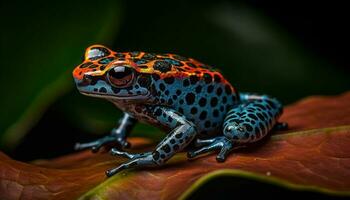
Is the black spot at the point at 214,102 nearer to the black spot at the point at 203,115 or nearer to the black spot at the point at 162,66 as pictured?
the black spot at the point at 203,115

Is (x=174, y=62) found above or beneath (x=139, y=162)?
above

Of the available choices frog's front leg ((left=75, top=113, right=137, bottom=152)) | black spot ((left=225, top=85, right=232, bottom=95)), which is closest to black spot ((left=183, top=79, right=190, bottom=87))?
black spot ((left=225, top=85, right=232, bottom=95))

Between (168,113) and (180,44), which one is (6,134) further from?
(180,44)

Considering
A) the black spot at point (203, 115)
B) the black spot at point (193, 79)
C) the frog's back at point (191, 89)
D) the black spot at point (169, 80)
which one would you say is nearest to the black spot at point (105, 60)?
the frog's back at point (191, 89)

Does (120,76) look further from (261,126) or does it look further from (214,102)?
(261,126)

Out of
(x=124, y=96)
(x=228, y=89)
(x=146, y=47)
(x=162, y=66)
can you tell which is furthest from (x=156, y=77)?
(x=146, y=47)

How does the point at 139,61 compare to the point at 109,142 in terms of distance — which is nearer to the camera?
the point at 139,61
